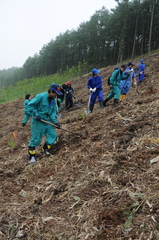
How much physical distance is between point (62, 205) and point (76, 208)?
0.24 meters

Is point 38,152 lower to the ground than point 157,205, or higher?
lower

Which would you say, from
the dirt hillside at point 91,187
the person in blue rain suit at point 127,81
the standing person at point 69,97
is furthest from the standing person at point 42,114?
the standing person at point 69,97

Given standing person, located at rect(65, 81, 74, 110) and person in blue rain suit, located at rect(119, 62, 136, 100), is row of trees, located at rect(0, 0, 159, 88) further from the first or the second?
person in blue rain suit, located at rect(119, 62, 136, 100)

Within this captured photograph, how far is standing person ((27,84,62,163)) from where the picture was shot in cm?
435

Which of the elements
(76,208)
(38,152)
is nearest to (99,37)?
(38,152)

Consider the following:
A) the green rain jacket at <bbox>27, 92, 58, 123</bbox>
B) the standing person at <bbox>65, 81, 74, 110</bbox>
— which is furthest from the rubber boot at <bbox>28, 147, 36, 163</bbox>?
the standing person at <bbox>65, 81, 74, 110</bbox>

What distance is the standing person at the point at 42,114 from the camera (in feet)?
14.3

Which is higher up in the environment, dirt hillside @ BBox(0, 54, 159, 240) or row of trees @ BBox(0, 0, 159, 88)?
row of trees @ BBox(0, 0, 159, 88)

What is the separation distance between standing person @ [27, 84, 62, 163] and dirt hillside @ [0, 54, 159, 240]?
0.37 metres

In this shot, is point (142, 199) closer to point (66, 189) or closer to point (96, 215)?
point (96, 215)

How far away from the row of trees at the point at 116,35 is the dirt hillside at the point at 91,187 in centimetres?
2511

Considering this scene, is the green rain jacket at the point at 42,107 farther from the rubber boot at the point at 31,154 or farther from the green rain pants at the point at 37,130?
the rubber boot at the point at 31,154

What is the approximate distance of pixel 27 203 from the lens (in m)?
3.01

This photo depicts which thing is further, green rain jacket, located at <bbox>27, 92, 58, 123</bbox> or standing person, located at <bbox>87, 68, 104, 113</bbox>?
standing person, located at <bbox>87, 68, 104, 113</bbox>
